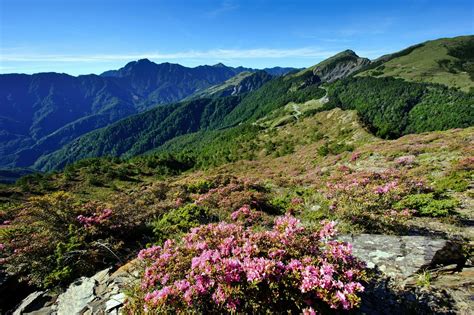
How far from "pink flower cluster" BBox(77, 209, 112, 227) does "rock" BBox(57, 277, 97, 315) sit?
3.43 metres

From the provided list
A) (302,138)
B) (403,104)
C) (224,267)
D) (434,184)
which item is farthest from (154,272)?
(403,104)

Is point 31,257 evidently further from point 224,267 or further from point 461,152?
point 461,152

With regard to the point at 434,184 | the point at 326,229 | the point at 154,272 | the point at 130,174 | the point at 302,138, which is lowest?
the point at 130,174

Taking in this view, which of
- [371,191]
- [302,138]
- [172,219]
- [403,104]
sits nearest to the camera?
[371,191]

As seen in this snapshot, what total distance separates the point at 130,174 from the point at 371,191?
53.9 meters

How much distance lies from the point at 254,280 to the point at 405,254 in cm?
466

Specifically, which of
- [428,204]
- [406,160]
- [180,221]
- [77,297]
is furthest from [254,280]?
[406,160]

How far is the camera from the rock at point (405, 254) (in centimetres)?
645

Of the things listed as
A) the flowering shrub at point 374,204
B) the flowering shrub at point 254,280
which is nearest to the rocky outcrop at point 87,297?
the flowering shrub at point 254,280

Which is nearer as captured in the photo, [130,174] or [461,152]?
[461,152]

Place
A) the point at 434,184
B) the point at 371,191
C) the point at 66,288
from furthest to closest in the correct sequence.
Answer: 1. the point at 434,184
2. the point at 371,191
3. the point at 66,288

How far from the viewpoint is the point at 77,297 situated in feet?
23.5

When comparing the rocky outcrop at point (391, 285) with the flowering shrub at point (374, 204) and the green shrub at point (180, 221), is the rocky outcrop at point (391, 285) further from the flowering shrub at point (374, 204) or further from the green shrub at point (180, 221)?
the green shrub at point (180, 221)

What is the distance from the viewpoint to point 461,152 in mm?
19891
